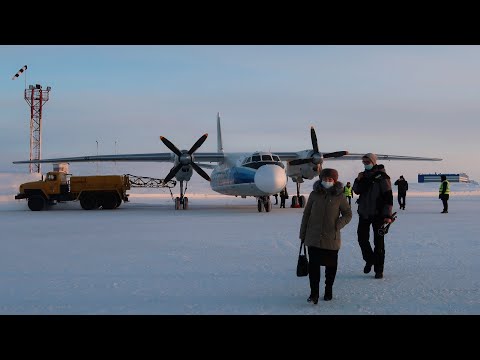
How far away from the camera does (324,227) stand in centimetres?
611

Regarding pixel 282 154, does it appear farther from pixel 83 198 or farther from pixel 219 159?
pixel 83 198

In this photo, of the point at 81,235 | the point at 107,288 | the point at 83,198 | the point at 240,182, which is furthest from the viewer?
the point at 83,198

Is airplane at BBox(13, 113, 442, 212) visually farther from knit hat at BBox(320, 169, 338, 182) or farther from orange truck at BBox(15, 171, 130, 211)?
knit hat at BBox(320, 169, 338, 182)

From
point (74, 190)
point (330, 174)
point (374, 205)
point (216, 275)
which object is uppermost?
point (330, 174)

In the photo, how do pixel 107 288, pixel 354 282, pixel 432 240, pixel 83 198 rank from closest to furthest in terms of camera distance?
pixel 107 288
pixel 354 282
pixel 432 240
pixel 83 198

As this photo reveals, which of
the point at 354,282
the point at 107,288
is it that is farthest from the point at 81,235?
the point at 354,282

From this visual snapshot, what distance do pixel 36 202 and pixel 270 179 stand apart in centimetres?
1384

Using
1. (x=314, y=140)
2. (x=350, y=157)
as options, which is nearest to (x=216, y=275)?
(x=314, y=140)

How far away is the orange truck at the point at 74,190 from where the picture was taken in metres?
27.6

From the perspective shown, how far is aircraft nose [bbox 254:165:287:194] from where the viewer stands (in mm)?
21812

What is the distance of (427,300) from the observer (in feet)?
20.0

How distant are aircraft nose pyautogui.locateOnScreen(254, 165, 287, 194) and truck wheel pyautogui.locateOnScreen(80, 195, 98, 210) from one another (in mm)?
10814

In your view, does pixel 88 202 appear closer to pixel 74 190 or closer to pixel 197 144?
pixel 74 190
